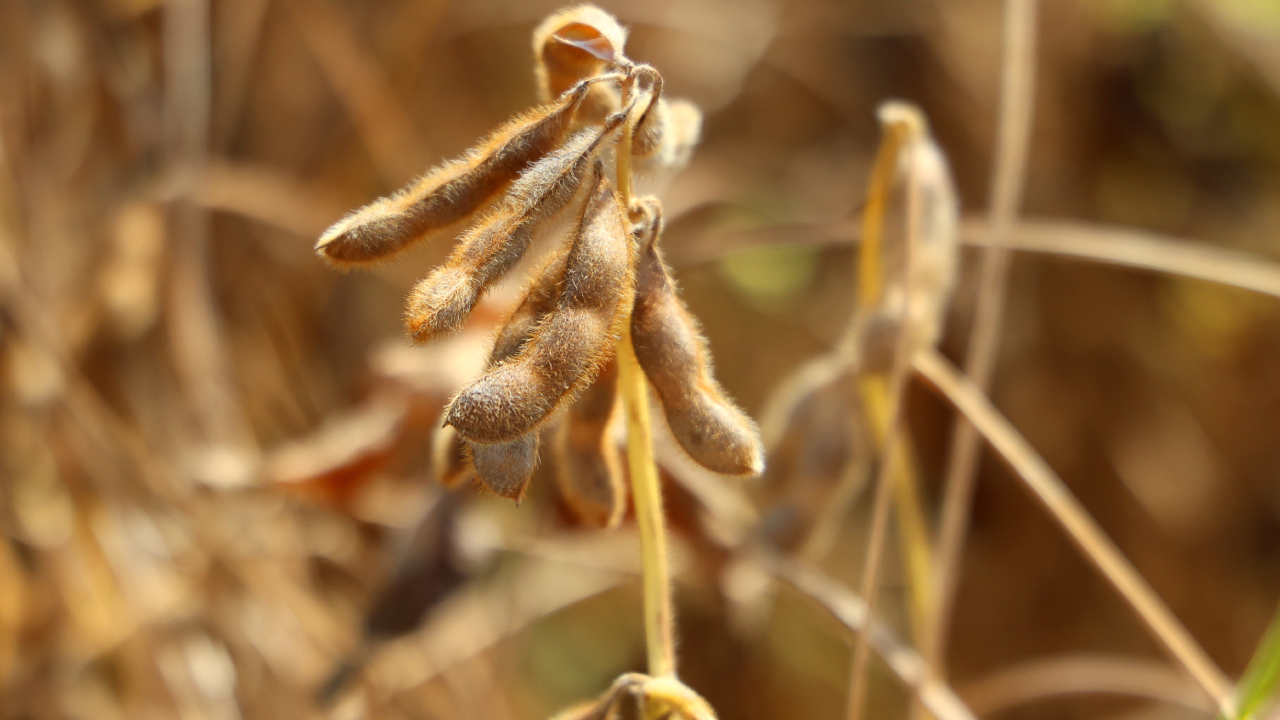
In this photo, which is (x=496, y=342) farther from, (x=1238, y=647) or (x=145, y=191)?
(x=1238, y=647)

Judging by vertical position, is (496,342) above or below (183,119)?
below

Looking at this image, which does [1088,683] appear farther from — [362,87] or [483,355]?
[362,87]

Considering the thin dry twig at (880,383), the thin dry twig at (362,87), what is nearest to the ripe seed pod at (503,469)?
the thin dry twig at (880,383)

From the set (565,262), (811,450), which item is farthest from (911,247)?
(565,262)

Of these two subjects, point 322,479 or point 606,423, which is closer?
point 606,423

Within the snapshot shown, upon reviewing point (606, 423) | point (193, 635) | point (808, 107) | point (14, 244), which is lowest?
point (193, 635)

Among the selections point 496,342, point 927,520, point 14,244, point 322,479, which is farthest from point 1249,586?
point 14,244
